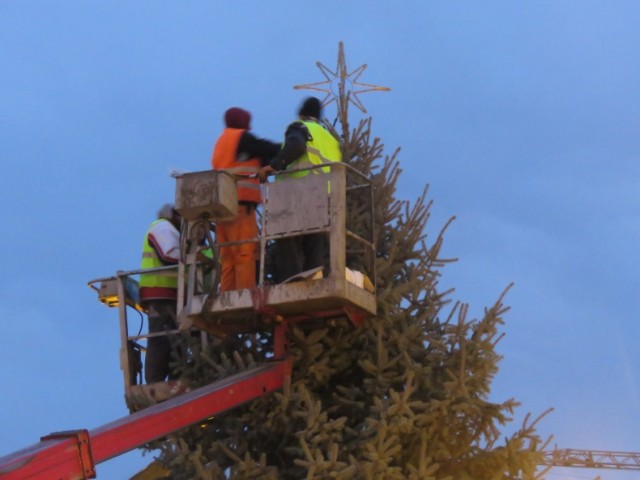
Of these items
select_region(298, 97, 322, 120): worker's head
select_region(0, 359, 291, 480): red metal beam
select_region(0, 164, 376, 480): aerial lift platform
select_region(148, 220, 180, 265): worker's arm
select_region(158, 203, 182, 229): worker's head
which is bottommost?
select_region(0, 359, 291, 480): red metal beam

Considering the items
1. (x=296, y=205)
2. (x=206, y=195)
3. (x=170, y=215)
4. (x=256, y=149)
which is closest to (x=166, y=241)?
(x=170, y=215)

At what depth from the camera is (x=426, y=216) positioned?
10.8 metres

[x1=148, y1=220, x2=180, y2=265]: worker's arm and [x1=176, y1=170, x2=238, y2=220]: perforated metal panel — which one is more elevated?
[x1=148, y1=220, x2=180, y2=265]: worker's arm

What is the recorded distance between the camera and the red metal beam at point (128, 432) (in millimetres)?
6926

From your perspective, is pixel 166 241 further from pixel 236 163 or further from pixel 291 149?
pixel 291 149

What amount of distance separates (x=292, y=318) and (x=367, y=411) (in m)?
1.08

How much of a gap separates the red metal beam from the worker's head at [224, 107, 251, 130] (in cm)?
250

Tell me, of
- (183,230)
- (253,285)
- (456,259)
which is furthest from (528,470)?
(183,230)

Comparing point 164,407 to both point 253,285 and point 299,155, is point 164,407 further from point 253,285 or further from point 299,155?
point 299,155

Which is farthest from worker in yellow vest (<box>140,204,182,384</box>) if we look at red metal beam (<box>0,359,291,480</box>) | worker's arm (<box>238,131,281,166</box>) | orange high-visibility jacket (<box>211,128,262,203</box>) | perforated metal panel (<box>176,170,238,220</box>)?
red metal beam (<box>0,359,291,480</box>)

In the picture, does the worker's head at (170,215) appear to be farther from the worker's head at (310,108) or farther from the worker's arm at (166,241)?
the worker's head at (310,108)

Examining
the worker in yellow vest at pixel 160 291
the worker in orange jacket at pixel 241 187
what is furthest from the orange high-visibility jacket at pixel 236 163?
the worker in yellow vest at pixel 160 291

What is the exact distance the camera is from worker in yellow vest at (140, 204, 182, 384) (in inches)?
442

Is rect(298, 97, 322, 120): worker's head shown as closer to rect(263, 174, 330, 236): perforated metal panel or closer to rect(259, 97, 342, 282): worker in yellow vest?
rect(259, 97, 342, 282): worker in yellow vest
